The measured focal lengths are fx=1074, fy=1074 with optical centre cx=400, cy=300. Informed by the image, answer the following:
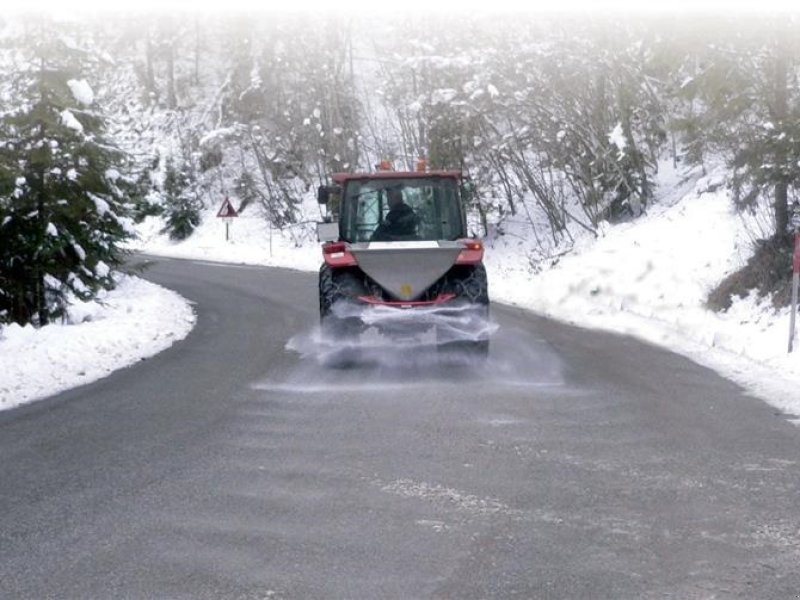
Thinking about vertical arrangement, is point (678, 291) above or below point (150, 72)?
below

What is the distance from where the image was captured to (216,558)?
5273 mm

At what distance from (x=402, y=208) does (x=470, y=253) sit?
4.16 ft

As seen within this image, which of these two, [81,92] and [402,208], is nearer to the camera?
[402,208]

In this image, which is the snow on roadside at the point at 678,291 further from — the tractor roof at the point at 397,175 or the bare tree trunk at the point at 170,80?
the bare tree trunk at the point at 170,80

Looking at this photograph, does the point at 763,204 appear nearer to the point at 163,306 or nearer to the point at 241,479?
the point at 163,306

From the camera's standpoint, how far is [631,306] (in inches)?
733

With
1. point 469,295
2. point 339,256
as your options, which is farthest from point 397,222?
point 469,295

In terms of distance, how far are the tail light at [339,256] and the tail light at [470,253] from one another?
1.32m

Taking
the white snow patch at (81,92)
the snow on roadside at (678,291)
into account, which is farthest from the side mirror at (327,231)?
the white snow patch at (81,92)

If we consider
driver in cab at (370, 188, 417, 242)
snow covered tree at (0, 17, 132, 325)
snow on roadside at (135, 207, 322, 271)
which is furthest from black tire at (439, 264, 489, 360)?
snow on roadside at (135, 207, 322, 271)

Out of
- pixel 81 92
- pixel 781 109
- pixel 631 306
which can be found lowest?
pixel 631 306

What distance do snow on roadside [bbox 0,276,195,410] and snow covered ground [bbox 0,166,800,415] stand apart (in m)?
0.02

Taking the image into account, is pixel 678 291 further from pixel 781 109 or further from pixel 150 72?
pixel 150 72

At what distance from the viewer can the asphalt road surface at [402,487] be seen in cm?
504
